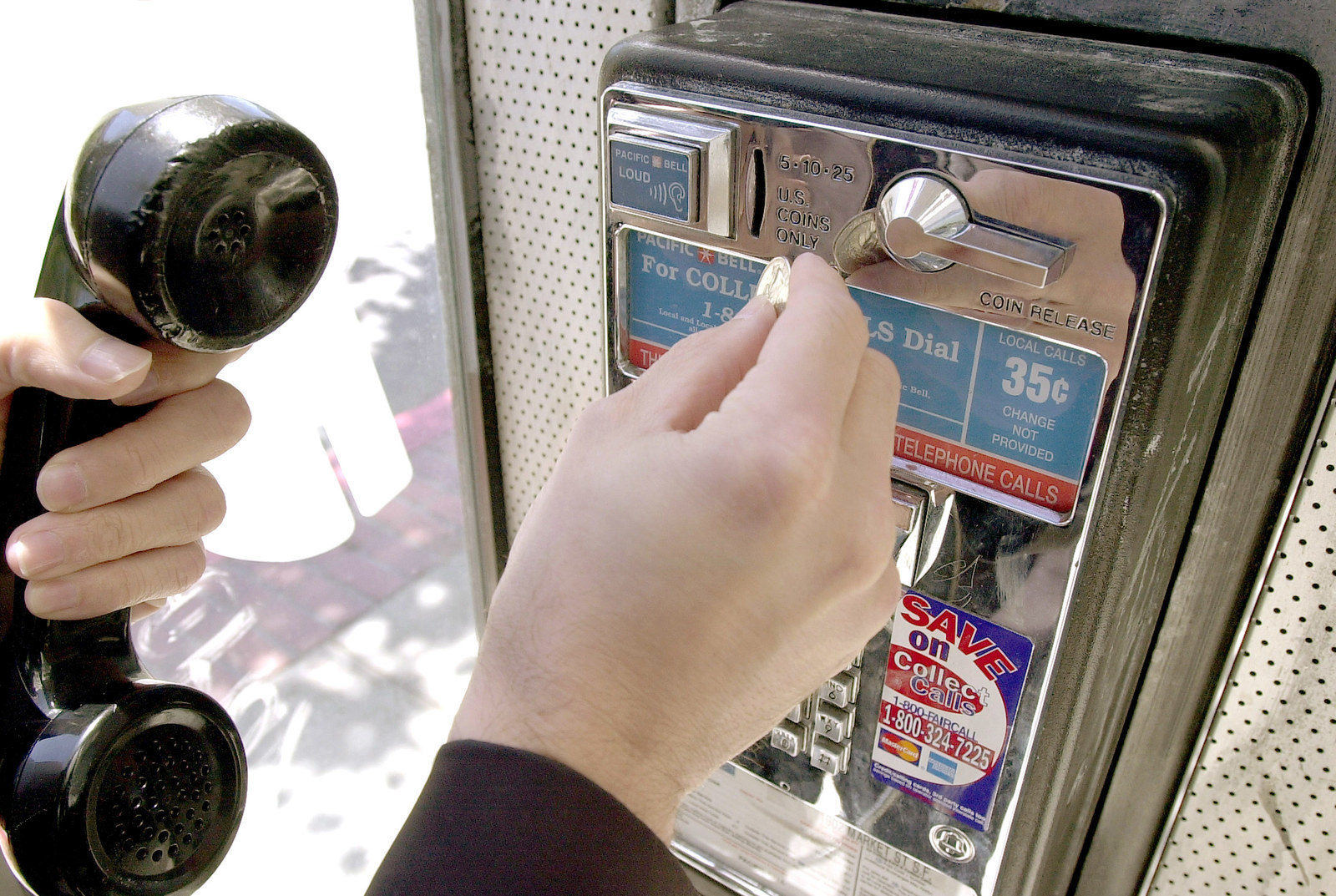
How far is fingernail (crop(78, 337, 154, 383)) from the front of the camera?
62 cm

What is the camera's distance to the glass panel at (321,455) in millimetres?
1146

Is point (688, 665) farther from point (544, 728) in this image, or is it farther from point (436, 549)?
point (436, 549)

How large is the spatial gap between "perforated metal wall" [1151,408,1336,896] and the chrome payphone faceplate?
20 cm

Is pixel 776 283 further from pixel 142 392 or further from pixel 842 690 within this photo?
pixel 142 392

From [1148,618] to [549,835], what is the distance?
1.51 feet

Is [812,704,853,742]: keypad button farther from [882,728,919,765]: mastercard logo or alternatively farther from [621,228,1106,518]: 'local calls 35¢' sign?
[621,228,1106,518]: 'local calls 35¢' sign

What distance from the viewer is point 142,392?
2.40 feet

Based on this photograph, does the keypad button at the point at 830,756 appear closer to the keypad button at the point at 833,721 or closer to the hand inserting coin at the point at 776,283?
the keypad button at the point at 833,721

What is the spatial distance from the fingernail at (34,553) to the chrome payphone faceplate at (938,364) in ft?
1.39

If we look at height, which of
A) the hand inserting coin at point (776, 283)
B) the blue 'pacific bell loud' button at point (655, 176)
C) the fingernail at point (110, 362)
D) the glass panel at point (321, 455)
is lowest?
the glass panel at point (321, 455)

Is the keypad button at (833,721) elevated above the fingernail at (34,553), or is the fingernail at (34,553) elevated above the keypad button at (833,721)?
the fingernail at (34,553)

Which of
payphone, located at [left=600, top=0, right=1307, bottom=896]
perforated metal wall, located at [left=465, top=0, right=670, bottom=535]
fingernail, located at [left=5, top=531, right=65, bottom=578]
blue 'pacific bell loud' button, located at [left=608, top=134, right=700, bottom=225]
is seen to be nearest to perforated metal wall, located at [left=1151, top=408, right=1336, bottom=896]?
payphone, located at [left=600, top=0, right=1307, bottom=896]

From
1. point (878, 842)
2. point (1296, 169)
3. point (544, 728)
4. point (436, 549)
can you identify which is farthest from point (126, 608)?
point (436, 549)

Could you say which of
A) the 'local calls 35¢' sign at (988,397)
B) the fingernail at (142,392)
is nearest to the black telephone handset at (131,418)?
the fingernail at (142,392)
